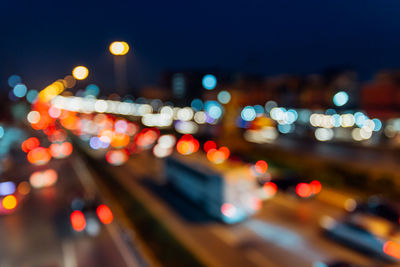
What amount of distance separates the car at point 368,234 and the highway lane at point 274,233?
0.22 metres

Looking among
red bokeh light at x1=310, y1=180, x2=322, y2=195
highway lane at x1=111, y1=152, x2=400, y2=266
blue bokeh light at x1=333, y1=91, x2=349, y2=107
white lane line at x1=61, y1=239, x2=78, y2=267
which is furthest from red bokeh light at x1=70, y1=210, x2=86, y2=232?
blue bokeh light at x1=333, y1=91, x2=349, y2=107

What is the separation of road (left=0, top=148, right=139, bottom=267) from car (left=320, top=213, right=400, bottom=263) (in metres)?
5.84

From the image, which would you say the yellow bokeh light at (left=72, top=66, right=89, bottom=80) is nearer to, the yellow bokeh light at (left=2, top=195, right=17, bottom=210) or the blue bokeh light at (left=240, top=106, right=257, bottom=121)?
the yellow bokeh light at (left=2, top=195, right=17, bottom=210)

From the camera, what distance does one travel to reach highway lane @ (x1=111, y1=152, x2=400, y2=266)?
747 cm

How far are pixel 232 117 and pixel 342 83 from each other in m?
9.39

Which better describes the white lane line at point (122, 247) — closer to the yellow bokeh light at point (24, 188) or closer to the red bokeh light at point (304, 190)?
the yellow bokeh light at point (24, 188)

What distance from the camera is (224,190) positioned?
939 centimetres

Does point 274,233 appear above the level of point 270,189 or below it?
below

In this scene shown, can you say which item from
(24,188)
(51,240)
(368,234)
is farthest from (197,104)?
(368,234)

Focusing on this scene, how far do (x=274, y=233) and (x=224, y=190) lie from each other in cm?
209

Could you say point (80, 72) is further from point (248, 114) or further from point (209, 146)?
point (248, 114)

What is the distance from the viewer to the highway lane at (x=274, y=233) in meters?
7.47

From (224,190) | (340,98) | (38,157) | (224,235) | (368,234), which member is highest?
(340,98)

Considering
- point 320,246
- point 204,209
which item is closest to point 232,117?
point 204,209
